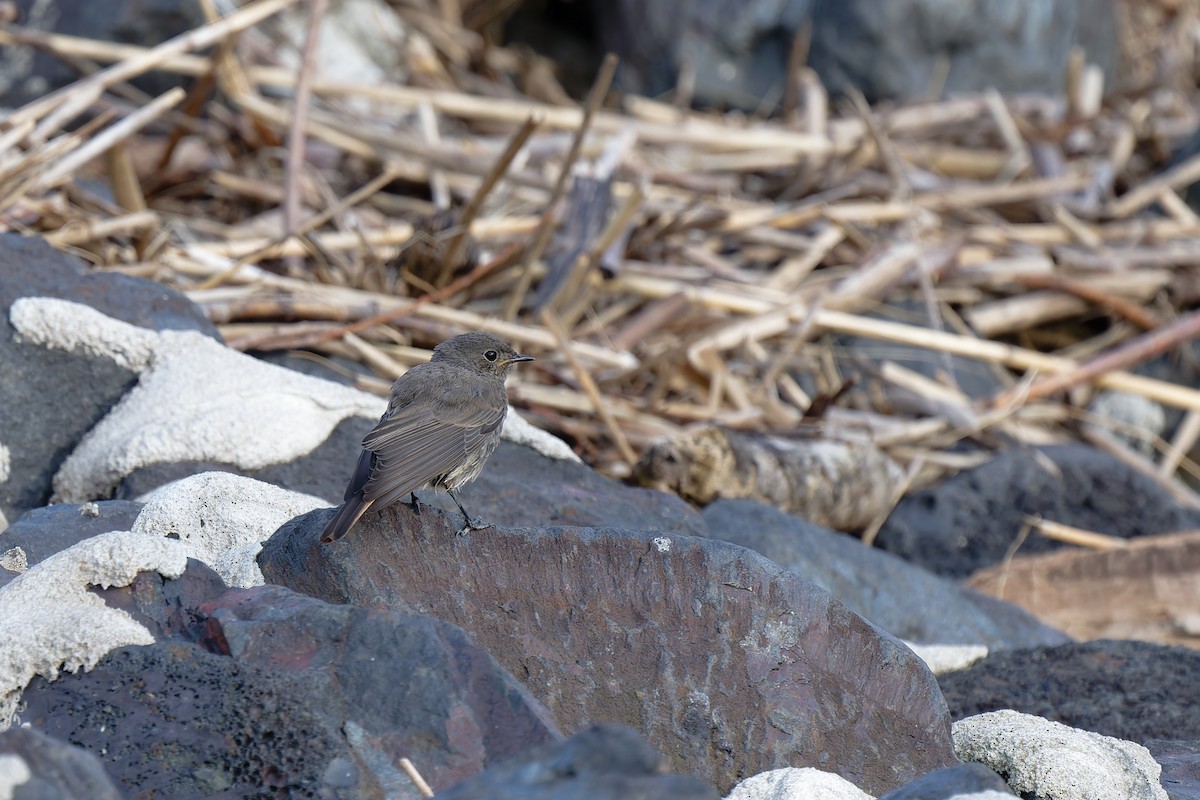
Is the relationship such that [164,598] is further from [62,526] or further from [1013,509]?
[1013,509]

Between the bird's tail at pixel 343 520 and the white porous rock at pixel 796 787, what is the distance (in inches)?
41.7

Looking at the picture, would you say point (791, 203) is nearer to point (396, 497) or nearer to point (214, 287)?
point (214, 287)

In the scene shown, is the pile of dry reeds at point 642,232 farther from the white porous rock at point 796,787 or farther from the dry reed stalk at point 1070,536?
the white porous rock at point 796,787

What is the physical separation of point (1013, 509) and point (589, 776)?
4.56 meters

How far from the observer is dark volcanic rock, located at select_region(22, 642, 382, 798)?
2.57 meters

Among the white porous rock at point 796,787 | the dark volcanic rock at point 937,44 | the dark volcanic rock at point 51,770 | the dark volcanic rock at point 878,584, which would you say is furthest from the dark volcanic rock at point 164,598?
the dark volcanic rock at point 937,44

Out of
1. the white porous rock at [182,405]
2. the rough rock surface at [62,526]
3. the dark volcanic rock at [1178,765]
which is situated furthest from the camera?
the white porous rock at [182,405]

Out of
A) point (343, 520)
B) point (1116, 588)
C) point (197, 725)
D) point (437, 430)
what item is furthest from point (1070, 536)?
point (197, 725)

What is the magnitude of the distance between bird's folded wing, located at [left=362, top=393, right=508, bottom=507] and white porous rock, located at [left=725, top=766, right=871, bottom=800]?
110 centimetres

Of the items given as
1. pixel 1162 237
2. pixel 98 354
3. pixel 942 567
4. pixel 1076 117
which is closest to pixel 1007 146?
pixel 1076 117

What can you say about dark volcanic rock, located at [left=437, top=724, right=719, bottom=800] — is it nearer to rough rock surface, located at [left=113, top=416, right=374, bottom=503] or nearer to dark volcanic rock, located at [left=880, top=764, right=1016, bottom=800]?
dark volcanic rock, located at [left=880, top=764, right=1016, bottom=800]

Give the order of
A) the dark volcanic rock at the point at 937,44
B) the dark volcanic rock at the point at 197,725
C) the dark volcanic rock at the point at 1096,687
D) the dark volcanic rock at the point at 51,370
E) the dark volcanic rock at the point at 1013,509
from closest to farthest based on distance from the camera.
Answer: the dark volcanic rock at the point at 197,725
the dark volcanic rock at the point at 1096,687
the dark volcanic rock at the point at 51,370
the dark volcanic rock at the point at 1013,509
the dark volcanic rock at the point at 937,44

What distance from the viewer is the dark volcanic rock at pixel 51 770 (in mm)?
2129

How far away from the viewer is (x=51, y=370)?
4.64 m
